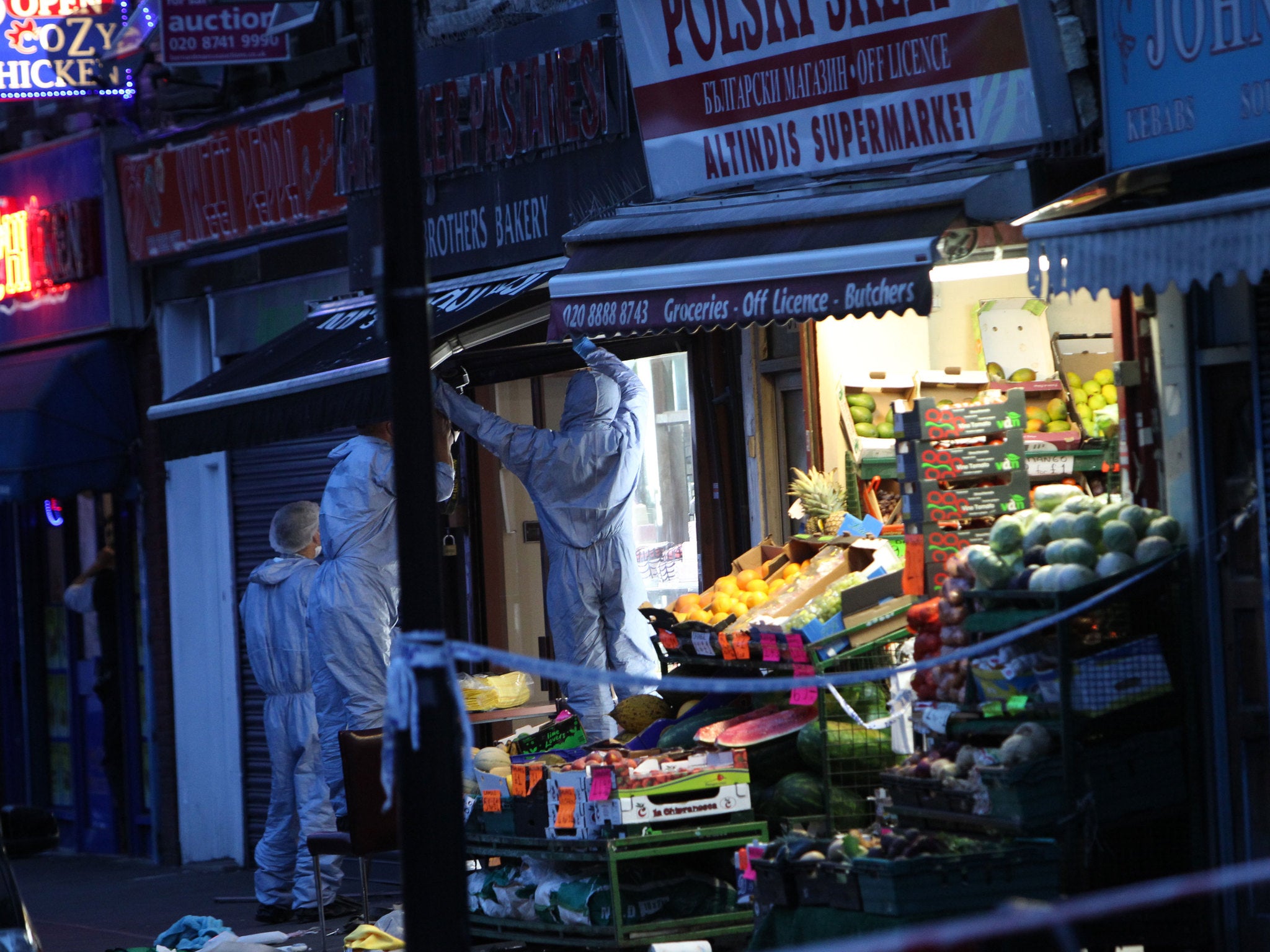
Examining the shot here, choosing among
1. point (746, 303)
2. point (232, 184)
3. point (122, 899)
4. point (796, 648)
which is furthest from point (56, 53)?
point (796, 648)


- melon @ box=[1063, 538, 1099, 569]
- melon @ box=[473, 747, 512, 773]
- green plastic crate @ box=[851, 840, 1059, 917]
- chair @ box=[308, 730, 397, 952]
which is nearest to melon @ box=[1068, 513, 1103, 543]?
melon @ box=[1063, 538, 1099, 569]

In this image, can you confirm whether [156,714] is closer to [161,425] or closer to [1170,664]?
[161,425]

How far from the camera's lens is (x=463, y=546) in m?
11.3

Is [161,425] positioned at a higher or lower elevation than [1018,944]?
higher

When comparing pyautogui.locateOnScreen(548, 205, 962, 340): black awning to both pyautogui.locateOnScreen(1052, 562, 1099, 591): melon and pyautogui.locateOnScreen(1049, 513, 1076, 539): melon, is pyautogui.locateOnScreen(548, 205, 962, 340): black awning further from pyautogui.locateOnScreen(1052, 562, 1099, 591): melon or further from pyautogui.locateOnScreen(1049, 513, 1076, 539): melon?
pyautogui.locateOnScreen(1052, 562, 1099, 591): melon

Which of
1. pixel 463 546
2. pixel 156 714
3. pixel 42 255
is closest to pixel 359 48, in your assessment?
pixel 463 546

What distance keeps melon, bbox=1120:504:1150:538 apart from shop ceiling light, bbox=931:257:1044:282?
1.91m

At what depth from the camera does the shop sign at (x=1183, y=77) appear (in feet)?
21.8

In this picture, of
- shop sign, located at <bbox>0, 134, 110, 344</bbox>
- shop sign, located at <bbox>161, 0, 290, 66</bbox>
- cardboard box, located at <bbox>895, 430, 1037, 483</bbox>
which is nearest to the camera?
cardboard box, located at <bbox>895, 430, 1037, 483</bbox>

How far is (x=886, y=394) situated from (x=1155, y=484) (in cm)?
200

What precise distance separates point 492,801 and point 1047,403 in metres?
3.15

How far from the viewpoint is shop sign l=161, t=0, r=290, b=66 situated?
11.5m

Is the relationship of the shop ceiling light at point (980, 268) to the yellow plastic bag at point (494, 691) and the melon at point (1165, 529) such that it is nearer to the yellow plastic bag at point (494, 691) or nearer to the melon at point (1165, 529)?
the melon at point (1165, 529)

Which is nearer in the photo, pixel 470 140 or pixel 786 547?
pixel 786 547
